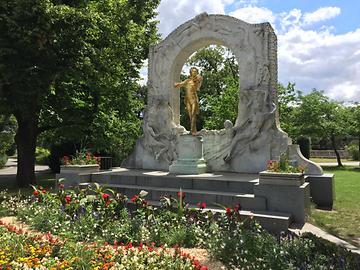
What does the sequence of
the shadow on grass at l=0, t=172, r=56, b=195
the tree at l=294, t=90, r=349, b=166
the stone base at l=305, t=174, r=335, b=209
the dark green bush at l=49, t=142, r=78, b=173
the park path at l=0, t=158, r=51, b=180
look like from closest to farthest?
the stone base at l=305, t=174, r=335, b=209
the shadow on grass at l=0, t=172, r=56, b=195
the park path at l=0, t=158, r=51, b=180
the dark green bush at l=49, t=142, r=78, b=173
the tree at l=294, t=90, r=349, b=166

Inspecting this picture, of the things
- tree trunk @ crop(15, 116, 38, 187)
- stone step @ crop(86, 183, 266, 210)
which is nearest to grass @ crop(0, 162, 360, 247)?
stone step @ crop(86, 183, 266, 210)

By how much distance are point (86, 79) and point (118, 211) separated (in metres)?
7.55

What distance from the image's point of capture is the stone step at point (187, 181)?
8.45 metres

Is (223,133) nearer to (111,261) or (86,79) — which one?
(86,79)

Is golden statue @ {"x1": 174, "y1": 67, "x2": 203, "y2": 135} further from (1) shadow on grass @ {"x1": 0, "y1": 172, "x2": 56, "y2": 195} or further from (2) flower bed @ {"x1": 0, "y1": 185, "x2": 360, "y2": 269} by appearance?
(1) shadow on grass @ {"x1": 0, "y1": 172, "x2": 56, "y2": 195}

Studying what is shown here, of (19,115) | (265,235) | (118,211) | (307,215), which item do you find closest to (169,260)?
(265,235)

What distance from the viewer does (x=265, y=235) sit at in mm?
5184

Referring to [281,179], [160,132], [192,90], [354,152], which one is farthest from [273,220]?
[354,152]

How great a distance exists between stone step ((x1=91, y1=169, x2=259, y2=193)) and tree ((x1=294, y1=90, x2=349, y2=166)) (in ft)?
63.6

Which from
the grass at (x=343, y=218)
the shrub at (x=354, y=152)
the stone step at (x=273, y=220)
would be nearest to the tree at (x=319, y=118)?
the shrub at (x=354, y=152)

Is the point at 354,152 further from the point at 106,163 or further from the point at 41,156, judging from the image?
the point at 41,156

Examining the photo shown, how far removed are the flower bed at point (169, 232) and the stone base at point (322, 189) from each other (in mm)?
3759

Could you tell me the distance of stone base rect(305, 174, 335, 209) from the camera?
365 inches

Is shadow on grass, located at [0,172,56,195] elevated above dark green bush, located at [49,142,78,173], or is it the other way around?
dark green bush, located at [49,142,78,173]
